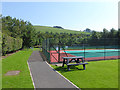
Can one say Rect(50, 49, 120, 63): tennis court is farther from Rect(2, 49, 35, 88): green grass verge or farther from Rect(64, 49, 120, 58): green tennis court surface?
Rect(2, 49, 35, 88): green grass verge

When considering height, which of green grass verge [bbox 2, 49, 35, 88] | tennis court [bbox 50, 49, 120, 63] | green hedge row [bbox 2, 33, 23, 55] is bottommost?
green grass verge [bbox 2, 49, 35, 88]

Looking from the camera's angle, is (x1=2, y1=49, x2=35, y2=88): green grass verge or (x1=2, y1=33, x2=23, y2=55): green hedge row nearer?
(x1=2, y1=49, x2=35, y2=88): green grass verge

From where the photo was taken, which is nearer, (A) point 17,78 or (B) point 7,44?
(A) point 17,78

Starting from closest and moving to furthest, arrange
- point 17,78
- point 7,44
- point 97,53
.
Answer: point 17,78, point 7,44, point 97,53

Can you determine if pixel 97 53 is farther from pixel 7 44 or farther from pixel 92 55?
pixel 7 44

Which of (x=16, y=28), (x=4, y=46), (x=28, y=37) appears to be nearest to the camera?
(x=4, y=46)

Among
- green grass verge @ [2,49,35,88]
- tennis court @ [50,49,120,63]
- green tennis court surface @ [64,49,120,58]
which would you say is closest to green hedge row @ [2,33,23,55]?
green grass verge @ [2,49,35,88]

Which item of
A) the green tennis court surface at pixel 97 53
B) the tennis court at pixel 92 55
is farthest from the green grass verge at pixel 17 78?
the green tennis court surface at pixel 97 53

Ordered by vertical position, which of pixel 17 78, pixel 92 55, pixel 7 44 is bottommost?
pixel 17 78

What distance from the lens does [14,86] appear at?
559cm

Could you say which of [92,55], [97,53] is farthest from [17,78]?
[97,53]

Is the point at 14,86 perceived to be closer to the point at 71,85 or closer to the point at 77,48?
the point at 71,85

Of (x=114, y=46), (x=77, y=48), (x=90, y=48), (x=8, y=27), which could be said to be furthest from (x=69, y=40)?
(x=8, y=27)

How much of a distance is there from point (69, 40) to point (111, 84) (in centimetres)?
2318
